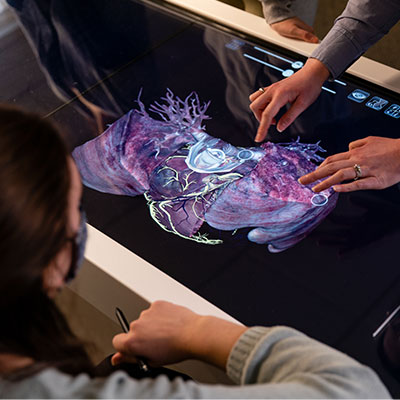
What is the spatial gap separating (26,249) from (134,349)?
36 centimetres

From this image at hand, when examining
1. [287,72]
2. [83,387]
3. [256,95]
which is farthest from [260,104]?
[83,387]

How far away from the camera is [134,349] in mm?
883

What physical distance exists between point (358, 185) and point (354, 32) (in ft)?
1.53

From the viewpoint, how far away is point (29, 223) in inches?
22.9

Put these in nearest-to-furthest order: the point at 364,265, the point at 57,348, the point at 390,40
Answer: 1. the point at 57,348
2. the point at 364,265
3. the point at 390,40

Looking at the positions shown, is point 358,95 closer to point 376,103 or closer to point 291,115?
point 376,103

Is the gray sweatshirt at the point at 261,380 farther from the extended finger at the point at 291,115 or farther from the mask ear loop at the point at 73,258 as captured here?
the extended finger at the point at 291,115

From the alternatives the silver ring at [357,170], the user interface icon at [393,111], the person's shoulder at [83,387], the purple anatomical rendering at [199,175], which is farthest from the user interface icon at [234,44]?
the person's shoulder at [83,387]

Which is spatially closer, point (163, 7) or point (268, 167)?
point (268, 167)

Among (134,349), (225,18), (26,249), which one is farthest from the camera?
(225,18)

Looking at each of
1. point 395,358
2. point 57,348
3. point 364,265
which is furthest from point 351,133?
point 57,348

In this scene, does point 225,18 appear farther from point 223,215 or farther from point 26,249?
point 26,249

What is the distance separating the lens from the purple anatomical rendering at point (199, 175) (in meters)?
1.13

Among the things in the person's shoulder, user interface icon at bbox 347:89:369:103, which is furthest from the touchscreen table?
the person's shoulder
